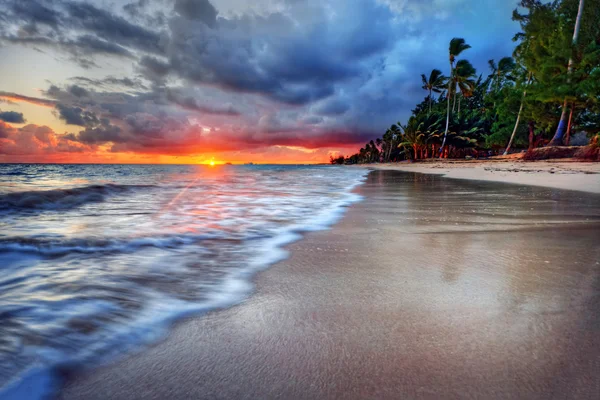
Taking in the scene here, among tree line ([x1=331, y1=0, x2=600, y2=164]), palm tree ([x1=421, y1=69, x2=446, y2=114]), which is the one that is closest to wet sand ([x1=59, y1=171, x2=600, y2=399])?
tree line ([x1=331, y1=0, x2=600, y2=164])

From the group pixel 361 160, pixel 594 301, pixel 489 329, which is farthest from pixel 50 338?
pixel 361 160

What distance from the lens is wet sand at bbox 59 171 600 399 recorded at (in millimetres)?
1005

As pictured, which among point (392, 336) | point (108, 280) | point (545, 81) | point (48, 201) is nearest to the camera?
point (392, 336)

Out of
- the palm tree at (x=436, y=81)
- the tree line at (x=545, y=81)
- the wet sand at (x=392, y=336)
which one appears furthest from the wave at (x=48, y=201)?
the palm tree at (x=436, y=81)

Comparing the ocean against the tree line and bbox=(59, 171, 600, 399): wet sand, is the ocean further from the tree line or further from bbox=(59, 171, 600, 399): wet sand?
the tree line

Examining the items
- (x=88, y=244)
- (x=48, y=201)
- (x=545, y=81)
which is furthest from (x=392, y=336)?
(x=545, y=81)

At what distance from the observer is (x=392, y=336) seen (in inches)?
51.0

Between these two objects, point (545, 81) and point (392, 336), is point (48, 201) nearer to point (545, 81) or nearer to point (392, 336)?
point (392, 336)

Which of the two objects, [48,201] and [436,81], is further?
[436,81]

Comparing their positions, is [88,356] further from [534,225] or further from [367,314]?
[534,225]

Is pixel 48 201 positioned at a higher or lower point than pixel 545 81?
lower

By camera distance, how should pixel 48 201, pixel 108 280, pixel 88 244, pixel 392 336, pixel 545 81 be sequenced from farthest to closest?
pixel 545 81, pixel 48 201, pixel 88 244, pixel 108 280, pixel 392 336

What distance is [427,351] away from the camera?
118 cm

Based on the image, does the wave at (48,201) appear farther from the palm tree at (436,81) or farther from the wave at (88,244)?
the palm tree at (436,81)
